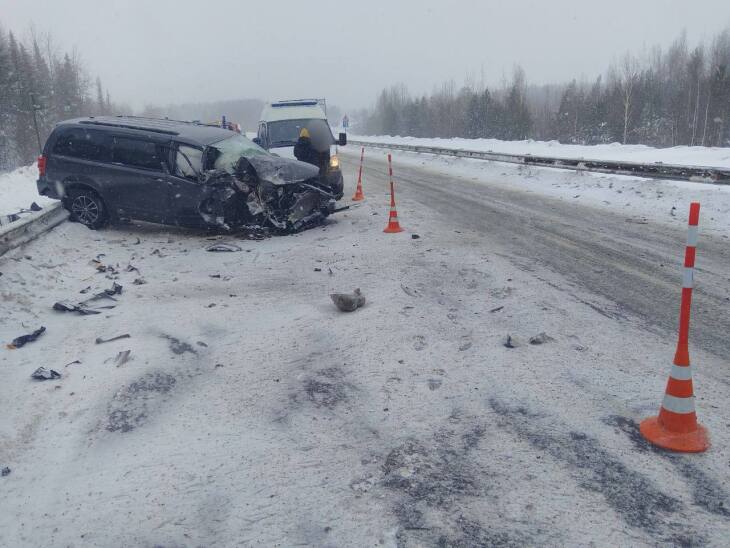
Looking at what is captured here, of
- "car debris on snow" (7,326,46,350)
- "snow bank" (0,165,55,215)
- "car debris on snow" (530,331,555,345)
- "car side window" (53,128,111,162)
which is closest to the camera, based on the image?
"car debris on snow" (530,331,555,345)

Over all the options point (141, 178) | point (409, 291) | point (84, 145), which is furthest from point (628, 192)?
point (84, 145)

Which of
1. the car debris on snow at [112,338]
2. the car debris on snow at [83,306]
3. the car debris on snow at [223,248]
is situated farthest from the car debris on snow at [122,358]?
the car debris on snow at [223,248]

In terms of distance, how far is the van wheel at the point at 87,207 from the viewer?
386 inches

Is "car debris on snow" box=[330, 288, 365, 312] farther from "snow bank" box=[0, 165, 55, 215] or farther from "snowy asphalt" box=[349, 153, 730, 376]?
"snow bank" box=[0, 165, 55, 215]

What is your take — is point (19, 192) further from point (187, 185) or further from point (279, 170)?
point (279, 170)

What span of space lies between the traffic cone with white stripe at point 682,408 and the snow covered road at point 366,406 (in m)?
0.14

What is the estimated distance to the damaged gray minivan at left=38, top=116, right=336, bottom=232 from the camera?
936 cm

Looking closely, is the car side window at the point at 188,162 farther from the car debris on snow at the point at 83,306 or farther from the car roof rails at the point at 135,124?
the car debris on snow at the point at 83,306

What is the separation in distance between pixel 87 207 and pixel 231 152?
282 centimetres

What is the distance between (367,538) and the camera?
258 centimetres

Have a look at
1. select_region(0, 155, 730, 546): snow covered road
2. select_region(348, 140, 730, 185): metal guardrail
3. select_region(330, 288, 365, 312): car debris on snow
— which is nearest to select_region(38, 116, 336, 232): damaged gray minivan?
select_region(0, 155, 730, 546): snow covered road

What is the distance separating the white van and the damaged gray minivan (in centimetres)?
269

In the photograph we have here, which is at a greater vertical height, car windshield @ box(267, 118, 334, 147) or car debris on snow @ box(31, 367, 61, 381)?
car windshield @ box(267, 118, 334, 147)

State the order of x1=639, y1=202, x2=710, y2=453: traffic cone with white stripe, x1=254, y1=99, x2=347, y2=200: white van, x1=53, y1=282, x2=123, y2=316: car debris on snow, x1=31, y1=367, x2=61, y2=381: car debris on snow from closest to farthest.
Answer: x1=639, y1=202, x2=710, y2=453: traffic cone with white stripe, x1=31, y1=367, x2=61, y2=381: car debris on snow, x1=53, y1=282, x2=123, y2=316: car debris on snow, x1=254, y1=99, x2=347, y2=200: white van
